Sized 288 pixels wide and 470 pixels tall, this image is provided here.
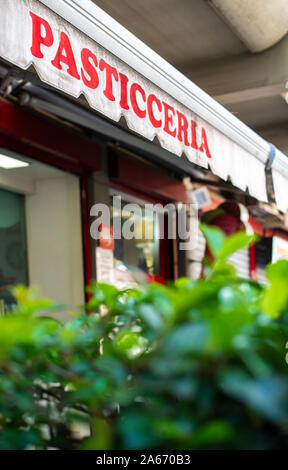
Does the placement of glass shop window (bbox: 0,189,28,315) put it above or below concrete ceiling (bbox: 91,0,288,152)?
below

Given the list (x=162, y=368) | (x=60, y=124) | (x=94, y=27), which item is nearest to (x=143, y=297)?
(x=162, y=368)

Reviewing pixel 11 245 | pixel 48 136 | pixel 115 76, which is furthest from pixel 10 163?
pixel 115 76

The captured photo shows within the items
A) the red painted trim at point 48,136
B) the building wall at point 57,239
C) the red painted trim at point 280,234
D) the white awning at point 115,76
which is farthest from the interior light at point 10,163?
the red painted trim at point 280,234

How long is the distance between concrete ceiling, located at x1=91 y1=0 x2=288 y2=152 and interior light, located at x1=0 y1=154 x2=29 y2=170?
1.44 meters

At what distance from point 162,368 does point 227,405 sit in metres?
0.09

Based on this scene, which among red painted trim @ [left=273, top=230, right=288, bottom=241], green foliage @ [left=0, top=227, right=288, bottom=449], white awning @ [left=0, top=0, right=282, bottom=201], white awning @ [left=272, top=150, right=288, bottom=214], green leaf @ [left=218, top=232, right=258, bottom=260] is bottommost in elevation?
green foliage @ [left=0, top=227, right=288, bottom=449]

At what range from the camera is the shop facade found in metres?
2.98

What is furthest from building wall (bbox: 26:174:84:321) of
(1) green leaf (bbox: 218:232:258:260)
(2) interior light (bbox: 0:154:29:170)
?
(1) green leaf (bbox: 218:232:258:260)

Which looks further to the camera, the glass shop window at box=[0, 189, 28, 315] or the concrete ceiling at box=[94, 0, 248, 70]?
the concrete ceiling at box=[94, 0, 248, 70]

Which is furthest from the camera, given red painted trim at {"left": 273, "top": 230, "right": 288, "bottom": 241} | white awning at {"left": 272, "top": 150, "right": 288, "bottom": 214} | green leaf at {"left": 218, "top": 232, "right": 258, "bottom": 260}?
red painted trim at {"left": 273, "top": 230, "right": 288, "bottom": 241}

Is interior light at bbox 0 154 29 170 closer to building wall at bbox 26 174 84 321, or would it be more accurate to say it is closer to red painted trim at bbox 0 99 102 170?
red painted trim at bbox 0 99 102 170

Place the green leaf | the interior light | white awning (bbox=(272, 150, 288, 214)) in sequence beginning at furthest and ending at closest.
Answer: white awning (bbox=(272, 150, 288, 214)) → the interior light → the green leaf

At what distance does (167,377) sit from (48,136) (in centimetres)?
439
